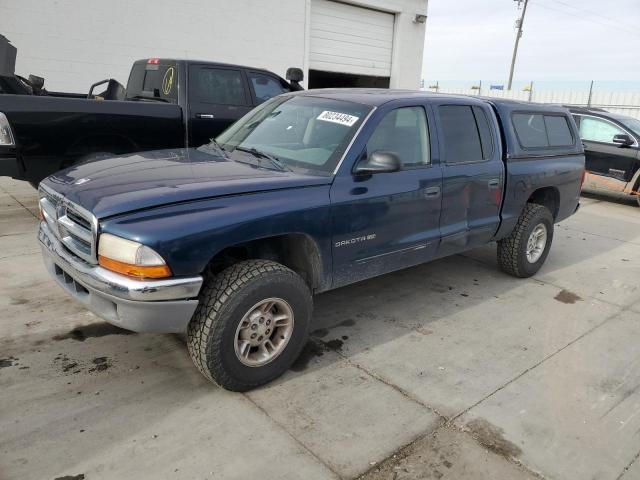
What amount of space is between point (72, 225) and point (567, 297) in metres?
4.38

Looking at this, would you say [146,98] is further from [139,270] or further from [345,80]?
[345,80]

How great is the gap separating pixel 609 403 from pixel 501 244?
2.25 metres

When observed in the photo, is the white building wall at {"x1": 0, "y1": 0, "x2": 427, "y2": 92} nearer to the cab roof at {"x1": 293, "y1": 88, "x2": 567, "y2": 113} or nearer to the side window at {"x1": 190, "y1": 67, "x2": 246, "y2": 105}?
the side window at {"x1": 190, "y1": 67, "x2": 246, "y2": 105}

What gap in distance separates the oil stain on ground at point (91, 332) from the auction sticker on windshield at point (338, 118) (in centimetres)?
212

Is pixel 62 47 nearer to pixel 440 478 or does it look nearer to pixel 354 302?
pixel 354 302

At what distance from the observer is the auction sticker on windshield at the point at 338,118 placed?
3.58m

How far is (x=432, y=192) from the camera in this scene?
3891 millimetres

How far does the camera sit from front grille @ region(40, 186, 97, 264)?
8.80ft

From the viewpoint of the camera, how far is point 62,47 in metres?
9.25

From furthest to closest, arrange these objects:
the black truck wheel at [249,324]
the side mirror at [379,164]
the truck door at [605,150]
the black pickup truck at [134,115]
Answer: the truck door at [605,150] < the black pickup truck at [134,115] < the side mirror at [379,164] < the black truck wheel at [249,324]

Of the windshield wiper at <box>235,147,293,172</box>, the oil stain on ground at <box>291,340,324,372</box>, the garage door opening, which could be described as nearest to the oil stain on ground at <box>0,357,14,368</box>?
the oil stain on ground at <box>291,340,324,372</box>

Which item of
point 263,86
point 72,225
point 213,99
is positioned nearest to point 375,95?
point 72,225

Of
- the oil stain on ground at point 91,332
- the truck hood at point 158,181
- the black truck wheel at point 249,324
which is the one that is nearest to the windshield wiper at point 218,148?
the truck hood at point 158,181

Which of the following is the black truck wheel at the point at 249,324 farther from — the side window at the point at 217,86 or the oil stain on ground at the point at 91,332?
the side window at the point at 217,86
